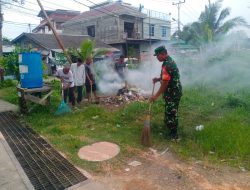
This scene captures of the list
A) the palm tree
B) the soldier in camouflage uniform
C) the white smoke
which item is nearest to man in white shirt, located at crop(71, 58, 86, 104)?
the white smoke

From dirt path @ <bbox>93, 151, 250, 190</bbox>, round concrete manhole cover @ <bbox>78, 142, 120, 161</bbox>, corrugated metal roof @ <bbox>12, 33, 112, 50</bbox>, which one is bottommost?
dirt path @ <bbox>93, 151, 250, 190</bbox>

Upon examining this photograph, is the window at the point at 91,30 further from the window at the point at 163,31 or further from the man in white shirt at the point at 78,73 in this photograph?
the man in white shirt at the point at 78,73

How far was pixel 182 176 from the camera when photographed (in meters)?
4.00

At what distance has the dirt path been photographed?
12.2 feet

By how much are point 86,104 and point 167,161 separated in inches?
183

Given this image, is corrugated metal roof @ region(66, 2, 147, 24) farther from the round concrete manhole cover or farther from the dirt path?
the dirt path

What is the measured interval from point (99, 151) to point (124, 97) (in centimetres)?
422

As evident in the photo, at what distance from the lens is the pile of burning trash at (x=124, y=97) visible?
345 inches

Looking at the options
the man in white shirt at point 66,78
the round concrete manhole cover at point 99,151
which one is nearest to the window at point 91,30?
the man in white shirt at point 66,78

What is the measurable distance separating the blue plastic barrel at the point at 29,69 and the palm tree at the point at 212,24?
14.9 m

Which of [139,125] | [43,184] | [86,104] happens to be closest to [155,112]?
[139,125]

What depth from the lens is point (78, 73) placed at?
8430 mm

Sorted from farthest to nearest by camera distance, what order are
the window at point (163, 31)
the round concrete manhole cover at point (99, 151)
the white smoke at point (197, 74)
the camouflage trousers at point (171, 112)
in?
the window at point (163, 31) → the white smoke at point (197, 74) → the camouflage trousers at point (171, 112) → the round concrete manhole cover at point (99, 151)

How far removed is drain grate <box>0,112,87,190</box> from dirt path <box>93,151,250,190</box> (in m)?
0.46
